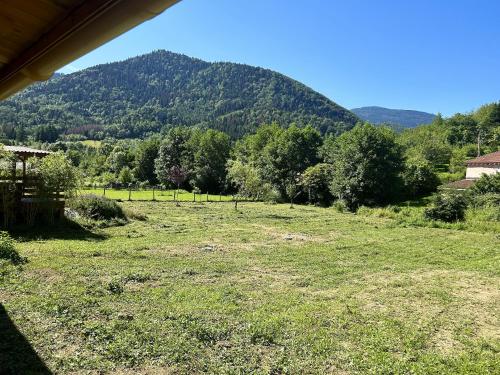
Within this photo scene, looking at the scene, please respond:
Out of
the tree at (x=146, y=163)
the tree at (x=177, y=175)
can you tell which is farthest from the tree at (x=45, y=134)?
the tree at (x=177, y=175)

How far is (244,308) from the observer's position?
772 centimetres

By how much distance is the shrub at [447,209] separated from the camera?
2669 centimetres

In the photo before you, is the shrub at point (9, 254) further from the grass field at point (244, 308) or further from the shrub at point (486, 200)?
the shrub at point (486, 200)

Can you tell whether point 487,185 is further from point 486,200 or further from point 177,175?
point 177,175

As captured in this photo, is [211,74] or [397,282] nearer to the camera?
[397,282]

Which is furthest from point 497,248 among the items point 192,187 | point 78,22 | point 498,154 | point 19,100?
point 19,100

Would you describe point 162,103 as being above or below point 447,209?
above

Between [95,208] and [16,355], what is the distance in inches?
552

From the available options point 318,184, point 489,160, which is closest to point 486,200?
point 489,160

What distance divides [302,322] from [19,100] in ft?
576

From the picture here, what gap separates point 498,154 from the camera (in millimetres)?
40875

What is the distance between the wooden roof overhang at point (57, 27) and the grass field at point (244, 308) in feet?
13.4

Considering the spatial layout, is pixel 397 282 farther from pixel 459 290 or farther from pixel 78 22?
pixel 78 22

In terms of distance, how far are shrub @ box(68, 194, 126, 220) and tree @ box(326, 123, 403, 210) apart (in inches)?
1024
